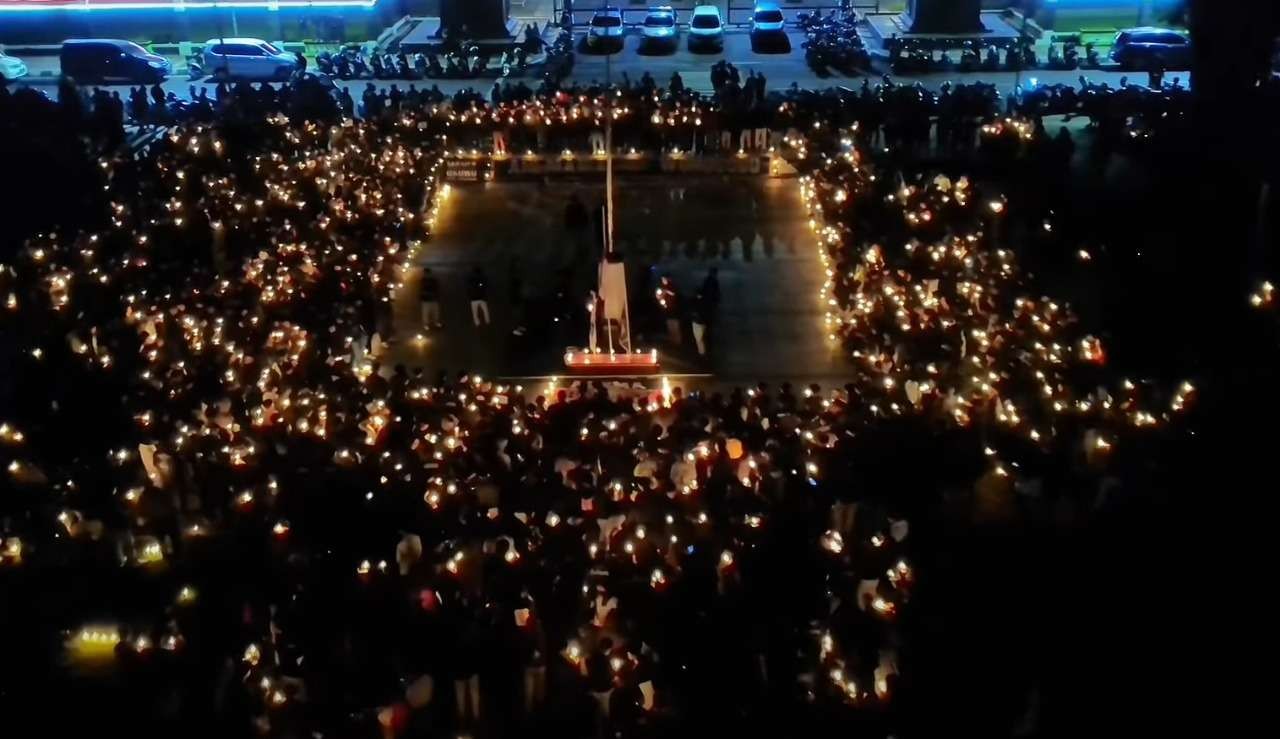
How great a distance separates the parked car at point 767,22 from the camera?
3027cm

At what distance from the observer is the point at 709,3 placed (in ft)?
125

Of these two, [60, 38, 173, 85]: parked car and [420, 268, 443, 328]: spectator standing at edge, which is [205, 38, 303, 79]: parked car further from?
[420, 268, 443, 328]: spectator standing at edge

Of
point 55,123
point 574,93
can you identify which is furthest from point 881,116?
point 55,123

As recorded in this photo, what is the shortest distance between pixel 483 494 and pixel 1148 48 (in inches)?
943

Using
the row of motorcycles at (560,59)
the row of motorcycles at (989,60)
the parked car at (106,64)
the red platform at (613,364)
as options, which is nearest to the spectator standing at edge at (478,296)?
the red platform at (613,364)

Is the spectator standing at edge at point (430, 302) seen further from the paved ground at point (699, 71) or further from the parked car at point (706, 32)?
the parked car at point (706, 32)

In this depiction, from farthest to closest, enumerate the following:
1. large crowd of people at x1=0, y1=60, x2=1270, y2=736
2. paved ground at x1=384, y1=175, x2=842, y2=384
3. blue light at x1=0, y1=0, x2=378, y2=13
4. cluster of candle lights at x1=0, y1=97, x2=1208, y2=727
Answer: blue light at x1=0, y1=0, x2=378, y2=13, paved ground at x1=384, y1=175, x2=842, y2=384, cluster of candle lights at x1=0, y1=97, x2=1208, y2=727, large crowd of people at x1=0, y1=60, x2=1270, y2=736

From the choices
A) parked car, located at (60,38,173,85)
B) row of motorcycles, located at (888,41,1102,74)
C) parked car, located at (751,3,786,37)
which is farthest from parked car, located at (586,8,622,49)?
parked car, located at (60,38,173,85)

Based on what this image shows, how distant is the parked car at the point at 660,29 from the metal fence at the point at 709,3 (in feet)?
7.60

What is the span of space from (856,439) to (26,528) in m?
6.16

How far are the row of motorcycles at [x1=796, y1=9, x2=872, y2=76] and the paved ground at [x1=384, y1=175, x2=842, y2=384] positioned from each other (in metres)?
9.92

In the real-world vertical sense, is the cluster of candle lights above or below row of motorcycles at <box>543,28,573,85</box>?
below

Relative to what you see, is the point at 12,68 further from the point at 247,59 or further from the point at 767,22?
the point at 767,22

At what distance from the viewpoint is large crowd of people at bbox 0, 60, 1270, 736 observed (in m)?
7.13
